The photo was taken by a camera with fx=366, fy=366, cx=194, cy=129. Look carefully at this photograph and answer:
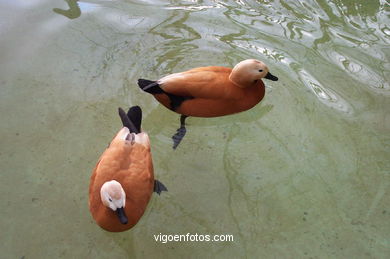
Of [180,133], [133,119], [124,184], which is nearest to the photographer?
[124,184]

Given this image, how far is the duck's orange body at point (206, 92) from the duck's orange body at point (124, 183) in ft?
2.22

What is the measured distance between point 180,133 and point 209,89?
53 cm

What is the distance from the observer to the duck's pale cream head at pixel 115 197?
2369 millimetres

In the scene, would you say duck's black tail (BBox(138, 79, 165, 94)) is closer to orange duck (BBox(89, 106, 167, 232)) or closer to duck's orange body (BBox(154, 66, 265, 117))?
duck's orange body (BBox(154, 66, 265, 117))

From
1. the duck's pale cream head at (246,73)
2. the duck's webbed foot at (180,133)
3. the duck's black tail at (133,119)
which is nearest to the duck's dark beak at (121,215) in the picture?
the duck's black tail at (133,119)

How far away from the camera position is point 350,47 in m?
4.08

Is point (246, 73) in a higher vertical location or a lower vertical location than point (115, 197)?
higher

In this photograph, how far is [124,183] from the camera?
252cm

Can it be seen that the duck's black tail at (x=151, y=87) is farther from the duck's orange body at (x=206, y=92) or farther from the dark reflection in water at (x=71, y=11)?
the dark reflection in water at (x=71, y=11)

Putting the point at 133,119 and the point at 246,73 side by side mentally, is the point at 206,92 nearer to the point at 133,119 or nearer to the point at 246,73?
the point at 246,73

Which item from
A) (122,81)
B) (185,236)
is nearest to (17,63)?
(122,81)

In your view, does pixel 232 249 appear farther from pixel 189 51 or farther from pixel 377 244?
pixel 189 51

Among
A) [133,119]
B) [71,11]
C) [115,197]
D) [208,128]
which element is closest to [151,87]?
[133,119]

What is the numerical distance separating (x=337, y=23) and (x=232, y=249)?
9.95ft
